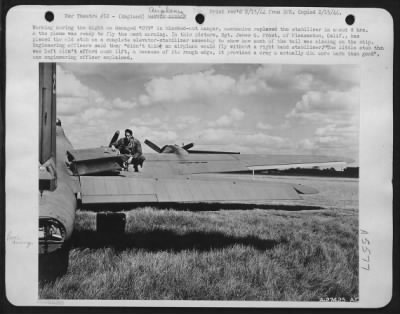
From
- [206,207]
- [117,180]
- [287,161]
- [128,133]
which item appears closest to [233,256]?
[206,207]

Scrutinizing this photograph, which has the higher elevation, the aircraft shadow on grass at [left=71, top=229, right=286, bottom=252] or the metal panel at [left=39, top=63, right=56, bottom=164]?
the metal panel at [left=39, top=63, right=56, bottom=164]

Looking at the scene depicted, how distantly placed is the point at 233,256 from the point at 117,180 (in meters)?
0.83

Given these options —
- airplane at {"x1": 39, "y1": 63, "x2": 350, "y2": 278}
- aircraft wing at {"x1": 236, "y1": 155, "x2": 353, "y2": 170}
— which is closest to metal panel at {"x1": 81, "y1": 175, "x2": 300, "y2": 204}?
airplane at {"x1": 39, "y1": 63, "x2": 350, "y2": 278}

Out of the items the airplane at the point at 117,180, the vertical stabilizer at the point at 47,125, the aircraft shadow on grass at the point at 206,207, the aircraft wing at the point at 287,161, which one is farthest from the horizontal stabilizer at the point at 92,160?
the aircraft wing at the point at 287,161

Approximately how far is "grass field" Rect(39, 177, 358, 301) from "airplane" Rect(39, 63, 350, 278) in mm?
109

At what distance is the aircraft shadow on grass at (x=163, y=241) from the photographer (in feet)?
7.69

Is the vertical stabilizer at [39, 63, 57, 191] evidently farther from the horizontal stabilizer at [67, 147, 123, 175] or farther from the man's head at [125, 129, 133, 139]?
the man's head at [125, 129, 133, 139]

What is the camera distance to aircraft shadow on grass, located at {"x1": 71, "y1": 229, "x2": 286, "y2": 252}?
7.69 feet

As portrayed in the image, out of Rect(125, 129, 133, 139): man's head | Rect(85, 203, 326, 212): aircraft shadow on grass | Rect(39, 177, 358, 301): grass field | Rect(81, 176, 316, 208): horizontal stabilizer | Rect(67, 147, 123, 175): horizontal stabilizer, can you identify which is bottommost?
Rect(39, 177, 358, 301): grass field

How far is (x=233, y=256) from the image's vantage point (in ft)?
7.80

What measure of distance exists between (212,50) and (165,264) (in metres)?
1.26

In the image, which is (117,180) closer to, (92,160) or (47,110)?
(92,160)

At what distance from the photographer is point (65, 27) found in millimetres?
2189

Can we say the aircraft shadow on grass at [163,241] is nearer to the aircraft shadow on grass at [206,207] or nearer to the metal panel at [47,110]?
the aircraft shadow on grass at [206,207]
